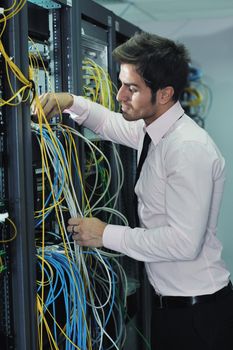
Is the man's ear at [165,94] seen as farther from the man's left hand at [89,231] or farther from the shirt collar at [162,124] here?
the man's left hand at [89,231]

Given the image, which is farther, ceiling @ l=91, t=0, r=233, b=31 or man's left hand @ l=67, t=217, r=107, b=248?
ceiling @ l=91, t=0, r=233, b=31

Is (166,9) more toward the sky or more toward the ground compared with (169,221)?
more toward the sky

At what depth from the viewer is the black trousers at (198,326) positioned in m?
1.61

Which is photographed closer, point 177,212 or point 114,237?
point 177,212

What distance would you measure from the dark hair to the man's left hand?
1.55ft

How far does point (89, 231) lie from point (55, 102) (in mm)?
445

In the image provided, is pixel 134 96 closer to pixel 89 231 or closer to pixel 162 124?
pixel 162 124

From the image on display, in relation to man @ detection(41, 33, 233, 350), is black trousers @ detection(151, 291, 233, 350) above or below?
below

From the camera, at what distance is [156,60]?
1.57 meters

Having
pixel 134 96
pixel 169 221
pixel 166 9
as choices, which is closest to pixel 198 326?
pixel 169 221

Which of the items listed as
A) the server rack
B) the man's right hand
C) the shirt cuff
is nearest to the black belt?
the shirt cuff

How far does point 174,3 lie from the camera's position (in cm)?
357

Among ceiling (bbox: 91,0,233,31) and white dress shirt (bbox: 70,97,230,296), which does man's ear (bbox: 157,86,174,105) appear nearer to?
white dress shirt (bbox: 70,97,230,296)

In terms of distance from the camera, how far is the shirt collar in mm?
1633
